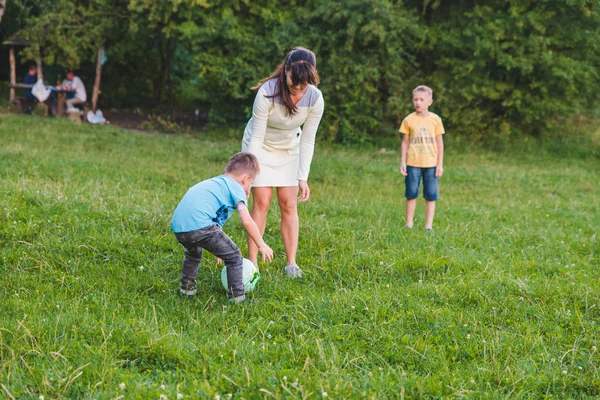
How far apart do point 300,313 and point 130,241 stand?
84.4 inches

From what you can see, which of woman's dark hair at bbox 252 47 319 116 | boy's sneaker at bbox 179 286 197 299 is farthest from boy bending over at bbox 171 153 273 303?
woman's dark hair at bbox 252 47 319 116

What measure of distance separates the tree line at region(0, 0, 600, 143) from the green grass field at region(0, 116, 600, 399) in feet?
30.6

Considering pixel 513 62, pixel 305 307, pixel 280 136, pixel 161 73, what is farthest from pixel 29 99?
pixel 305 307

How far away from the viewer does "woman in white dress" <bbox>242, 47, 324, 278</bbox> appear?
515 centimetres

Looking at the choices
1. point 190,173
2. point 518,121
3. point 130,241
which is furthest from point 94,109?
point 130,241

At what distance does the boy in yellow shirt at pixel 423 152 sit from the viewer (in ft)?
25.9

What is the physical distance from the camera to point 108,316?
436 centimetres

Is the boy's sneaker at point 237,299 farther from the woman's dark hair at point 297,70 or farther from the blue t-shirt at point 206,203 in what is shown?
the woman's dark hair at point 297,70

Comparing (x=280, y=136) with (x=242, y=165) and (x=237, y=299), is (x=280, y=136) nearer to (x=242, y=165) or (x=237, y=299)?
(x=242, y=165)

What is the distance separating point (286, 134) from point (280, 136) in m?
0.06

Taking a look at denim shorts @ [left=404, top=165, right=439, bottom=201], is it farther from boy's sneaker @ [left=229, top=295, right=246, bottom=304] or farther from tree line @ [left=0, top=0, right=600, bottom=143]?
tree line @ [left=0, top=0, right=600, bottom=143]

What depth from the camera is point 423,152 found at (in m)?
7.91

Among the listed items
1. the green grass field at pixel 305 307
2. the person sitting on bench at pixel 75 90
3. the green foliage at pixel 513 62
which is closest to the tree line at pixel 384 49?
the green foliage at pixel 513 62

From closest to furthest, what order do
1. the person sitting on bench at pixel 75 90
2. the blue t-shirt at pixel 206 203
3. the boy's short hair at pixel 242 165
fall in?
the blue t-shirt at pixel 206 203 < the boy's short hair at pixel 242 165 < the person sitting on bench at pixel 75 90
